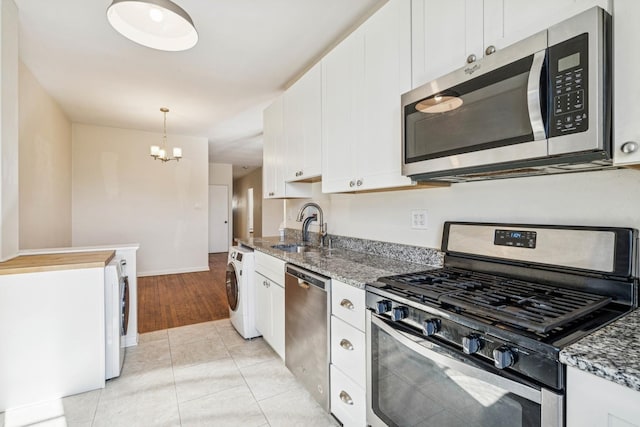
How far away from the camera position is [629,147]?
0.87 m

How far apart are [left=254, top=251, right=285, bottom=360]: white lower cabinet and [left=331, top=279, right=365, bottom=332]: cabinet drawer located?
674 mm

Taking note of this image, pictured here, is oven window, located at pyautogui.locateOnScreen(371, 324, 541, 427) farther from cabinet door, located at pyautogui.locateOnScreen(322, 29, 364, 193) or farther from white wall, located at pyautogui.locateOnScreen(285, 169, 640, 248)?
cabinet door, located at pyautogui.locateOnScreen(322, 29, 364, 193)

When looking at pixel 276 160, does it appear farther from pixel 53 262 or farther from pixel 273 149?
pixel 53 262

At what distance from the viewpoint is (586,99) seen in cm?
90

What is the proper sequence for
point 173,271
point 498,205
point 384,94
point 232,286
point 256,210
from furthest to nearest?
point 256,210, point 173,271, point 232,286, point 384,94, point 498,205

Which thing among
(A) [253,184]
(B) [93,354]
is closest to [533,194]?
(B) [93,354]

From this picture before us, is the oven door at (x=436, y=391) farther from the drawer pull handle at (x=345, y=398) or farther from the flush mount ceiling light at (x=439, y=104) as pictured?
the flush mount ceiling light at (x=439, y=104)

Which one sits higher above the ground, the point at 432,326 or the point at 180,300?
the point at 432,326

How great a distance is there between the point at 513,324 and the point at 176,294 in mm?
4517

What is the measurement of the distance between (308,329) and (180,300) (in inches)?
116

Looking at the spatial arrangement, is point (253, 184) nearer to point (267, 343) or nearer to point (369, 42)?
point (267, 343)

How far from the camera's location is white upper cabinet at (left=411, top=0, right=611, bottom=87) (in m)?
1.05

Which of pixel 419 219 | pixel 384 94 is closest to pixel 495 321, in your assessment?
pixel 419 219

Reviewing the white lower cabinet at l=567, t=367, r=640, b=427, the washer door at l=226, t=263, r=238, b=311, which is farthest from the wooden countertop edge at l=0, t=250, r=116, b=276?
the white lower cabinet at l=567, t=367, r=640, b=427
